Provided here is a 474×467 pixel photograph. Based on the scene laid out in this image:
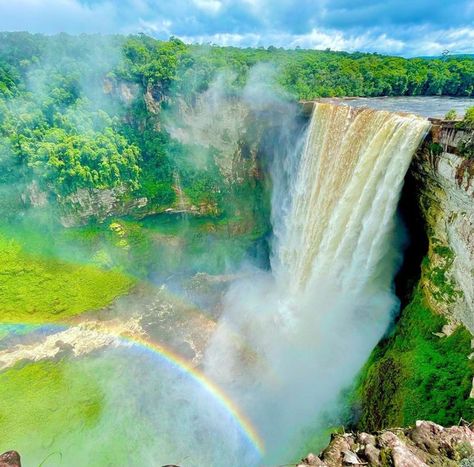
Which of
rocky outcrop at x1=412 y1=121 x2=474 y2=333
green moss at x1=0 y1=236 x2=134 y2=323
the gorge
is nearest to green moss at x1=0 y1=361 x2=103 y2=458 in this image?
the gorge

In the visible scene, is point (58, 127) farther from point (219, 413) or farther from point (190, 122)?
point (219, 413)

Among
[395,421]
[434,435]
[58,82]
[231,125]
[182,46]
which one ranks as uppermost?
[182,46]

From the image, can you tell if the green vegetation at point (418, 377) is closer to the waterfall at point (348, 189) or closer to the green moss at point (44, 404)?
the waterfall at point (348, 189)

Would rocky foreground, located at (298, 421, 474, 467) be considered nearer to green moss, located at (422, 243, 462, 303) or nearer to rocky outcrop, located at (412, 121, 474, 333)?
rocky outcrop, located at (412, 121, 474, 333)

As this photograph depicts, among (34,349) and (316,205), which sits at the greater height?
(316,205)

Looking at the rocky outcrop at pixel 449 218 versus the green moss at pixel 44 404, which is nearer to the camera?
the rocky outcrop at pixel 449 218

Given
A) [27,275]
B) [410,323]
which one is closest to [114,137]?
[27,275]

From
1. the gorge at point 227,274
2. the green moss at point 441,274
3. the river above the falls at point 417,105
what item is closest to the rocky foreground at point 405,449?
the gorge at point 227,274

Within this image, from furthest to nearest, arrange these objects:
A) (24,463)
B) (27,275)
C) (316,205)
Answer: (27,275) → (316,205) → (24,463)
